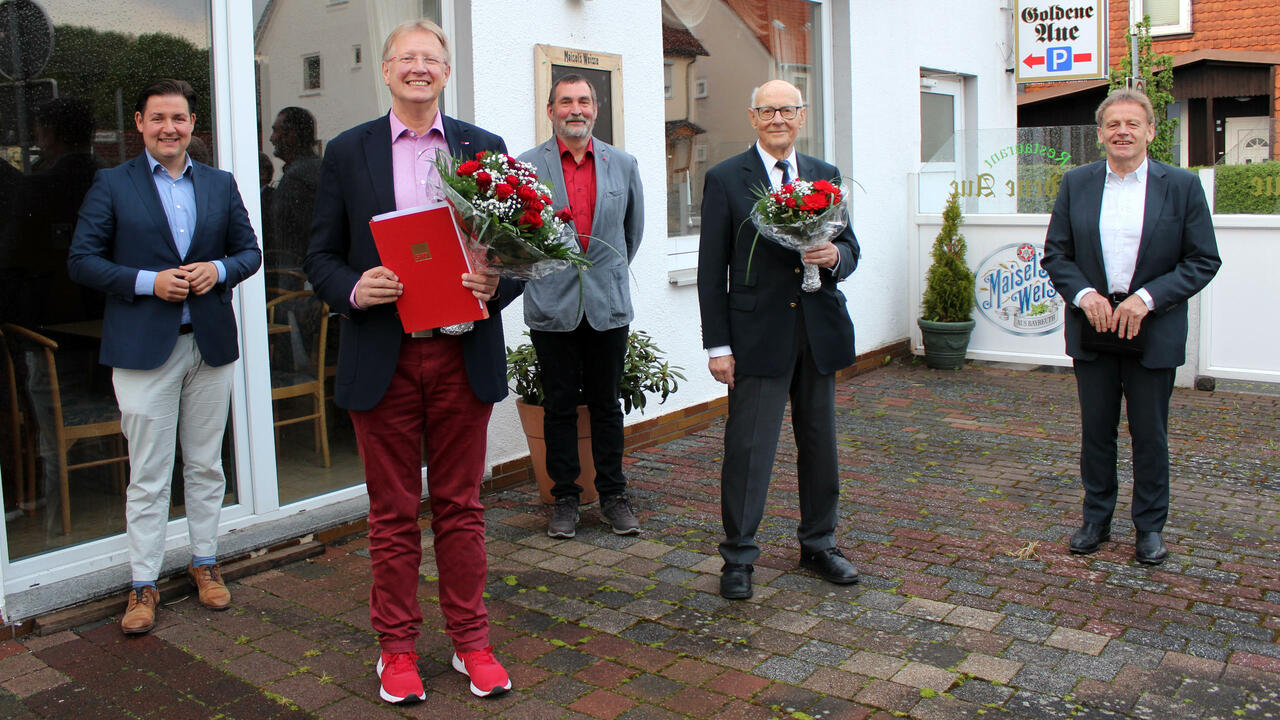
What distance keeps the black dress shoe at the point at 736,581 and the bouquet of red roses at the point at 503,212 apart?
170 centimetres

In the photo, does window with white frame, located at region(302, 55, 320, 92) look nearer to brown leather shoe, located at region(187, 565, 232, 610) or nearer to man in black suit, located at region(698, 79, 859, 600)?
man in black suit, located at region(698, 79, 859, 600)

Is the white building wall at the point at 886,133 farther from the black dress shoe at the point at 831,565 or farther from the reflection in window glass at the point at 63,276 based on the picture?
the reflection in window glass at the point at 63,276

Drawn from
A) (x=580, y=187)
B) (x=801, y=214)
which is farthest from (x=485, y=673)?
(x=580, y=187)

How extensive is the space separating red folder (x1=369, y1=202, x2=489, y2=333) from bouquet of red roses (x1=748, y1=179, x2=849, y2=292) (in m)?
1.31

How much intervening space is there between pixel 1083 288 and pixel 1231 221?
443cm

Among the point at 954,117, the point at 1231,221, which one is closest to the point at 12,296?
the point at 1231,221

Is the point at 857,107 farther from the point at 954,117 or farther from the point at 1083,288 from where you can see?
the point at 1083,288

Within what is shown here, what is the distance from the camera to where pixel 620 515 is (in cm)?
545

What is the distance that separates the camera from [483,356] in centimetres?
364

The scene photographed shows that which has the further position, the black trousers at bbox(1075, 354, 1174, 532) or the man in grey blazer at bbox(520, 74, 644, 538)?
the man in grey blazer at bbox(520, 74, 644, 538)

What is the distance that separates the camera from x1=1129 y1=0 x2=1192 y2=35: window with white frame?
2345 centimetres

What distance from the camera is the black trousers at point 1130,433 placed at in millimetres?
4934

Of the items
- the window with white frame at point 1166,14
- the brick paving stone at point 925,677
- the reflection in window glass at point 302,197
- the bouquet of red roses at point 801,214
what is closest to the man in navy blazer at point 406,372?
the bouquet of red roses at point 801,214

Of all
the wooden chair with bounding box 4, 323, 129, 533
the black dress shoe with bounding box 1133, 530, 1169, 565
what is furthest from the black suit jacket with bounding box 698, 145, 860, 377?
the wooden chair with bounding box 4, 323, 129, 533
